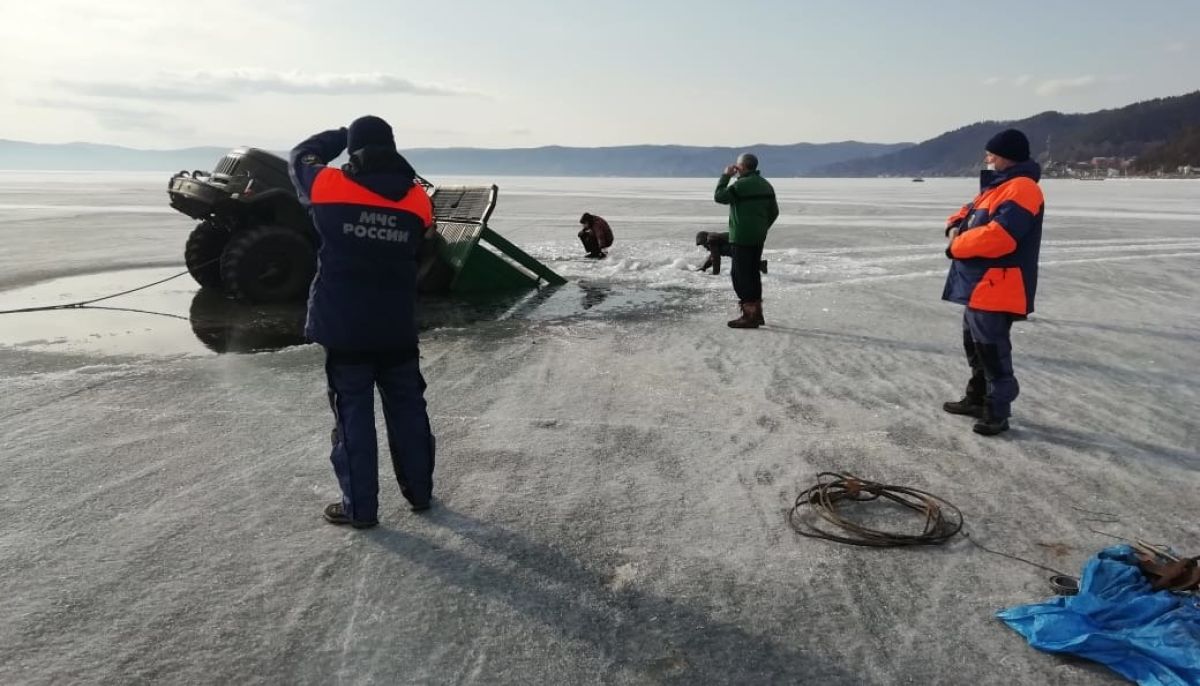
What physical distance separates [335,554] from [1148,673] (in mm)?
2898

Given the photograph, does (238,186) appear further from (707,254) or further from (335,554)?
(707,254)

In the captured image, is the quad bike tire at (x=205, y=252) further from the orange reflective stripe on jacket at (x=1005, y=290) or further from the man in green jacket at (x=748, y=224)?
the orange reflective stripe on jacket at (x=1005, y=290)

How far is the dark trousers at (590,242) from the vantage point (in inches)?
484

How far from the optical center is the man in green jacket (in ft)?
23.0

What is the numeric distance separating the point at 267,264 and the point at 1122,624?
25.5 feet

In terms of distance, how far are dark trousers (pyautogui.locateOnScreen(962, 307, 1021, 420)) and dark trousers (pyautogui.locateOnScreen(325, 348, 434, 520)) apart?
329cm

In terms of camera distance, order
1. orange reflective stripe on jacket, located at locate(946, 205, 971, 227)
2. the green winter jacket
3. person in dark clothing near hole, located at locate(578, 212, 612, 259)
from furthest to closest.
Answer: person in dark clothing near hole, located at locate(578, 212, 612, 259) → the green winter jacket → orange reflective stripe on jacket, located at locate(946, 205, 971, 227)

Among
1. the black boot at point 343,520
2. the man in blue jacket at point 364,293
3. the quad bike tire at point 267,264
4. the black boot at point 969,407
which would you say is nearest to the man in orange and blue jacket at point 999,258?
the black boot at point 969,407

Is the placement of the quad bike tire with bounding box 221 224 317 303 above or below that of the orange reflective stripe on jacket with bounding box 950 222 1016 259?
below

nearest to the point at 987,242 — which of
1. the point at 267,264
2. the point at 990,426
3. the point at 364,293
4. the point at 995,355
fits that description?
the point at 995,355

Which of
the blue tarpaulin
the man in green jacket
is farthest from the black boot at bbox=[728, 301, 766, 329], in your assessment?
the blue tarpaulin

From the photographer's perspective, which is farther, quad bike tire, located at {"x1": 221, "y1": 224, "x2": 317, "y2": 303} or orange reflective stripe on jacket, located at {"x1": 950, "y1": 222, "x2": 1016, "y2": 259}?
quad bike tire, located at {"x1": 221, "y1": 224, "x2": 317, "y2": 303}

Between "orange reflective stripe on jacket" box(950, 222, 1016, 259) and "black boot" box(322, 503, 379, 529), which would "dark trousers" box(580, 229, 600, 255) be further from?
"black boot" box(322, 503, 379, 529)

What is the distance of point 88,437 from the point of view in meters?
4.19
